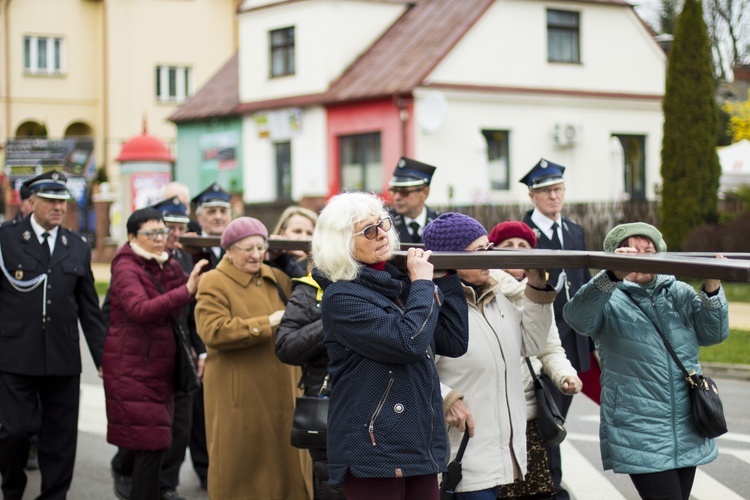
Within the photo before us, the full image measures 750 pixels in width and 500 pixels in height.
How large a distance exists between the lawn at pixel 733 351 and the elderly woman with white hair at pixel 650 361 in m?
9.11

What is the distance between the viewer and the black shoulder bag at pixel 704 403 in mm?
5613

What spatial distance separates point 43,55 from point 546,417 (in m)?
49.6

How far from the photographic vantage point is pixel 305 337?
6484 millimetres

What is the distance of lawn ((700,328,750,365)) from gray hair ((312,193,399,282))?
34.5 ft

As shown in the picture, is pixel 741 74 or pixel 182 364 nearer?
pixel 182 364

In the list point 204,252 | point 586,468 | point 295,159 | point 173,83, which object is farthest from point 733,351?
point 173,83

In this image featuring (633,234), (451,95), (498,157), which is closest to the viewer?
(633,234)

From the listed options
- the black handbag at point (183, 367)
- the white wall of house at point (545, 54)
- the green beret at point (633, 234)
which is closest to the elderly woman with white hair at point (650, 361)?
the green beret at point (633, 234)

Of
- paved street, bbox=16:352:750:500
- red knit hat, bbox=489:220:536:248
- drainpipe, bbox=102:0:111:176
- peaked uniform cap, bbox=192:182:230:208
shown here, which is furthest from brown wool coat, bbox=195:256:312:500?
drainpipe, bbox=102:0:111:176

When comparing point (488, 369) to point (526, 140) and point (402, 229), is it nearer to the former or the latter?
point (402, 229)

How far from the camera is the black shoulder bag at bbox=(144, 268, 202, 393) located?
787 centimetres

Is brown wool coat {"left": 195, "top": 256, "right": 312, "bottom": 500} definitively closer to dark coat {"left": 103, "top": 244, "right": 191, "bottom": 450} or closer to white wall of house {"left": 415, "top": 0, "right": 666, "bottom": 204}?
dark coat {"left": 103, "top": 244, "right": 191, "bottom": 450}

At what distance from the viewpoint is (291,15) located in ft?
111

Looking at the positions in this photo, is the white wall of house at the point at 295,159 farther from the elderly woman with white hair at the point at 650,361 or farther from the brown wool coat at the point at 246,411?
the elderly woman with white hair at the point at 650,361
